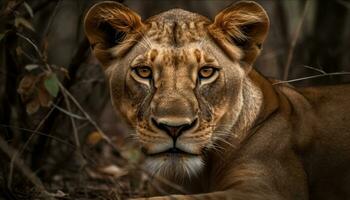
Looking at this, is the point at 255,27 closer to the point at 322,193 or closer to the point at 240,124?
the point at 240,124

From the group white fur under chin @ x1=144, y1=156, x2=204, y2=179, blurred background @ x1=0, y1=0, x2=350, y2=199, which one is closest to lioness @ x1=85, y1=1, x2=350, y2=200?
white fur under chin @ x1=144, y1=156, x2=204, y2=179

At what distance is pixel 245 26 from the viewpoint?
529 centimetres

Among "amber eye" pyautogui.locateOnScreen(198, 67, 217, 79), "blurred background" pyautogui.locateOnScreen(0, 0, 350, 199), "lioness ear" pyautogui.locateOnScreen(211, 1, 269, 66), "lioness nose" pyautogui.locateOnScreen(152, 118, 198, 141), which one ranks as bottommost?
"blurred background" pyautogui.locateOnScreen(0, 0, 350, 199)

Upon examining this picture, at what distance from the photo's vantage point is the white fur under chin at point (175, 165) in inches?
185

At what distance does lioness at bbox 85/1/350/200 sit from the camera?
479 centimetres

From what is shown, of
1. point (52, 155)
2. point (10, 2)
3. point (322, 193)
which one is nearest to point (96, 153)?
point (52, 155)

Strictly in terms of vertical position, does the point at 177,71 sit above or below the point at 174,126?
above

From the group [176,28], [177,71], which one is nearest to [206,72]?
[177,71]

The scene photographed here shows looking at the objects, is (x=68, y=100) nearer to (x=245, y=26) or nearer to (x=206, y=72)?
(x=206, y=72)

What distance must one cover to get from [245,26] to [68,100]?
4.51 feet

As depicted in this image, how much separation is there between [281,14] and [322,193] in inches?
192

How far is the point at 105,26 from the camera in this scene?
17.6 feet

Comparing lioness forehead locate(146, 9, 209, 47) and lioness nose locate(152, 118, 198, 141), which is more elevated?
lioness forehead locate(146, 9, 209, 47)

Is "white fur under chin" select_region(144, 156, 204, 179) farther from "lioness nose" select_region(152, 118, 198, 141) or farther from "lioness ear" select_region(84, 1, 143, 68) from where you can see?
"lioness ear" select_region(84, 1, 143, 68)
